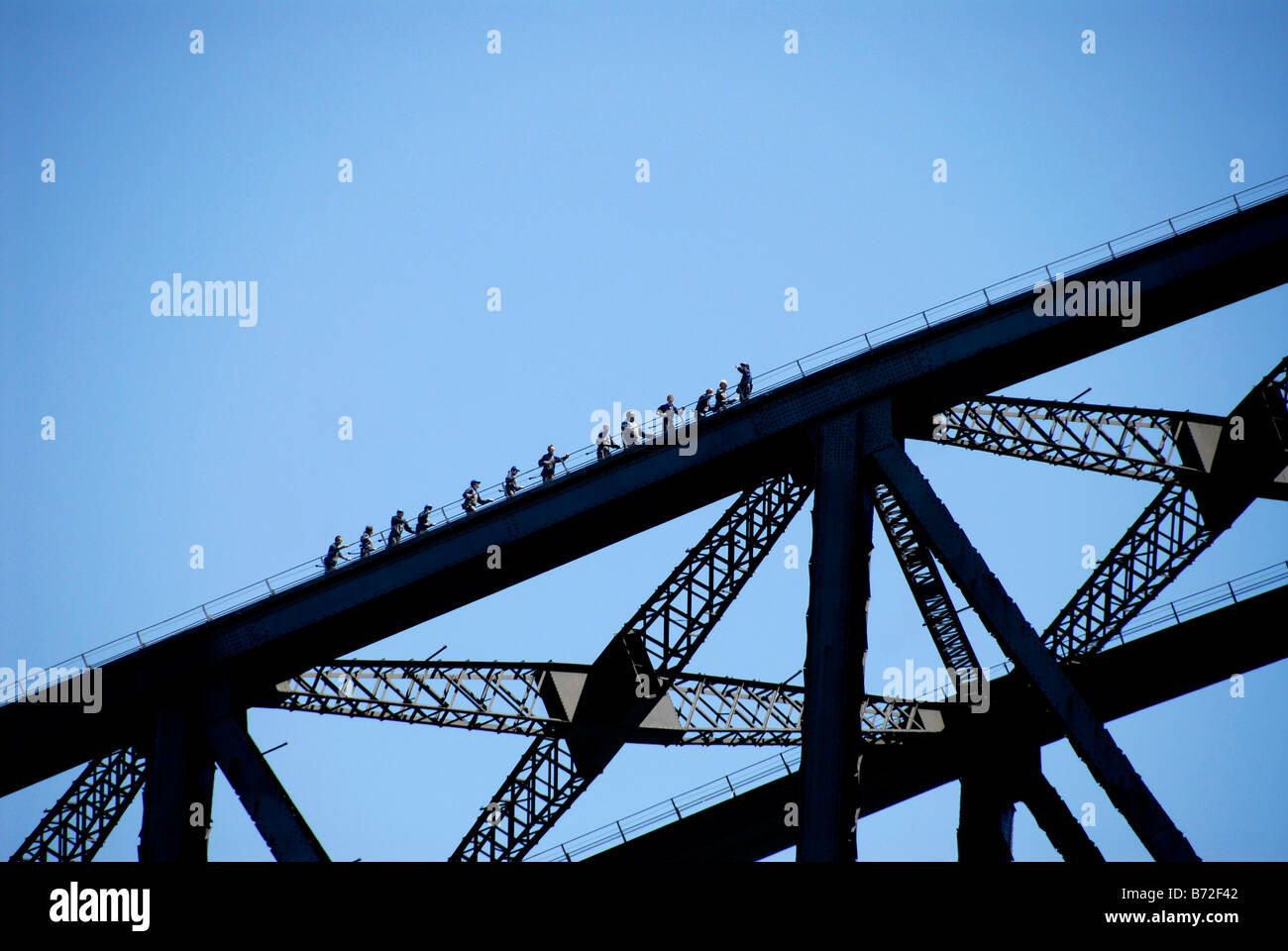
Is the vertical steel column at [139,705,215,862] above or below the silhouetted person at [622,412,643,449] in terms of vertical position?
below

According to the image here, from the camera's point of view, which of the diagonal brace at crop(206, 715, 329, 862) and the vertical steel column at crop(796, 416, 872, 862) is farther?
the diagonal brace at crop(206, 715, 329, 862)

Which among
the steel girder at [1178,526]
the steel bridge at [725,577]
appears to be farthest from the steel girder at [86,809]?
the steel girder at [1178,526]

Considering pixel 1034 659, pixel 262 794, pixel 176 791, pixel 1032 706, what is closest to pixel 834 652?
pixel 1034 659

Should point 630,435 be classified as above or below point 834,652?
above

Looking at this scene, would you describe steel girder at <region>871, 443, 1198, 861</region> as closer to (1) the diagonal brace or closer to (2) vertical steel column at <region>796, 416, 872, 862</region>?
(2) vertical steel column at <region>796, 416, 872, 862</region>

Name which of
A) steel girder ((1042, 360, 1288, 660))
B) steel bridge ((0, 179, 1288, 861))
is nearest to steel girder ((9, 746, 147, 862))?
steel bridge ((0, 179, 1288, 861))

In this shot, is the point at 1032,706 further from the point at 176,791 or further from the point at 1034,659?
the point at 176,791

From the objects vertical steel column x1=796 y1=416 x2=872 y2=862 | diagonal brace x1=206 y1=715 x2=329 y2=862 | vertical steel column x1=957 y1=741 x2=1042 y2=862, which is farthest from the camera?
vertical steel column x1=957 y1=741 x2=1042 y2=862
